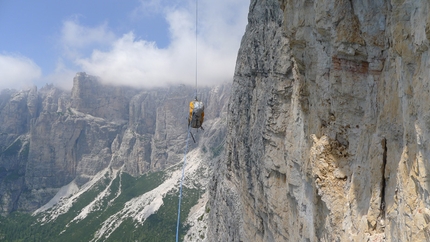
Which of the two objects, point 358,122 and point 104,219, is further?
point 104,219

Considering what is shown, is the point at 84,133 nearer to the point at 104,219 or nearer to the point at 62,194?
the point at 62,194

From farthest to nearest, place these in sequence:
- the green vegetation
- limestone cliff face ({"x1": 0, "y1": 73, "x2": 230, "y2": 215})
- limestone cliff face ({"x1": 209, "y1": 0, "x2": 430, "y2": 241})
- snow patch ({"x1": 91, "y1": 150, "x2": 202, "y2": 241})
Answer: limestone cliff face ({"x1": 0, "y1": 73, "x2": 230, "y2": 215})
snow patch ({"x1": 91, "y1": 150, "x2": 202, "y2": 241})
the green vegetation
limestone cliff face ({"x1": 209, "y1": 0, "x2": 430, "y2": 241})

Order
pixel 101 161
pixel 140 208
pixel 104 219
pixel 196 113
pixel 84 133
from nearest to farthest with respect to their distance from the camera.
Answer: pixel 196 113 < pixel 104 219 < pixel 140 208 < pixel 84 133 < pixel 101 161

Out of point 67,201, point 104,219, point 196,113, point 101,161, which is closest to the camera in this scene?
point 196,113

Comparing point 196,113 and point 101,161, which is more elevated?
point 196,113

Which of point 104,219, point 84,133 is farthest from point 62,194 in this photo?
point 104,219

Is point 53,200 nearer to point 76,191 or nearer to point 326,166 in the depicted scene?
point 76,191

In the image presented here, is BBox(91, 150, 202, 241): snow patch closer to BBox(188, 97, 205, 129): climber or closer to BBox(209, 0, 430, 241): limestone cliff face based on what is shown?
BBox(188, 97, 205, 129): climber

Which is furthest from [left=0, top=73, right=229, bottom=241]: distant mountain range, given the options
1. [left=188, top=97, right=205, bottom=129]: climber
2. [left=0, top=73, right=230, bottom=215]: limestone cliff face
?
[left=188, top=97, right=205, bottom=129]: climber

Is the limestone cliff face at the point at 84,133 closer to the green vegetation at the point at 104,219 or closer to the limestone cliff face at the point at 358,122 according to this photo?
the green vegetation at the point at 104,219

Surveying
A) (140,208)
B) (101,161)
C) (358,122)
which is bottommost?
(140,208)

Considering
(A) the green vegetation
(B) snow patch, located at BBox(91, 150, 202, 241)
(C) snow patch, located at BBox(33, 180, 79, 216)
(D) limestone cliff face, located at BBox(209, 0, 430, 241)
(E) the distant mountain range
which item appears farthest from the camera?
(C) snow patch, located at BBox(33, 180, 79, 216)
